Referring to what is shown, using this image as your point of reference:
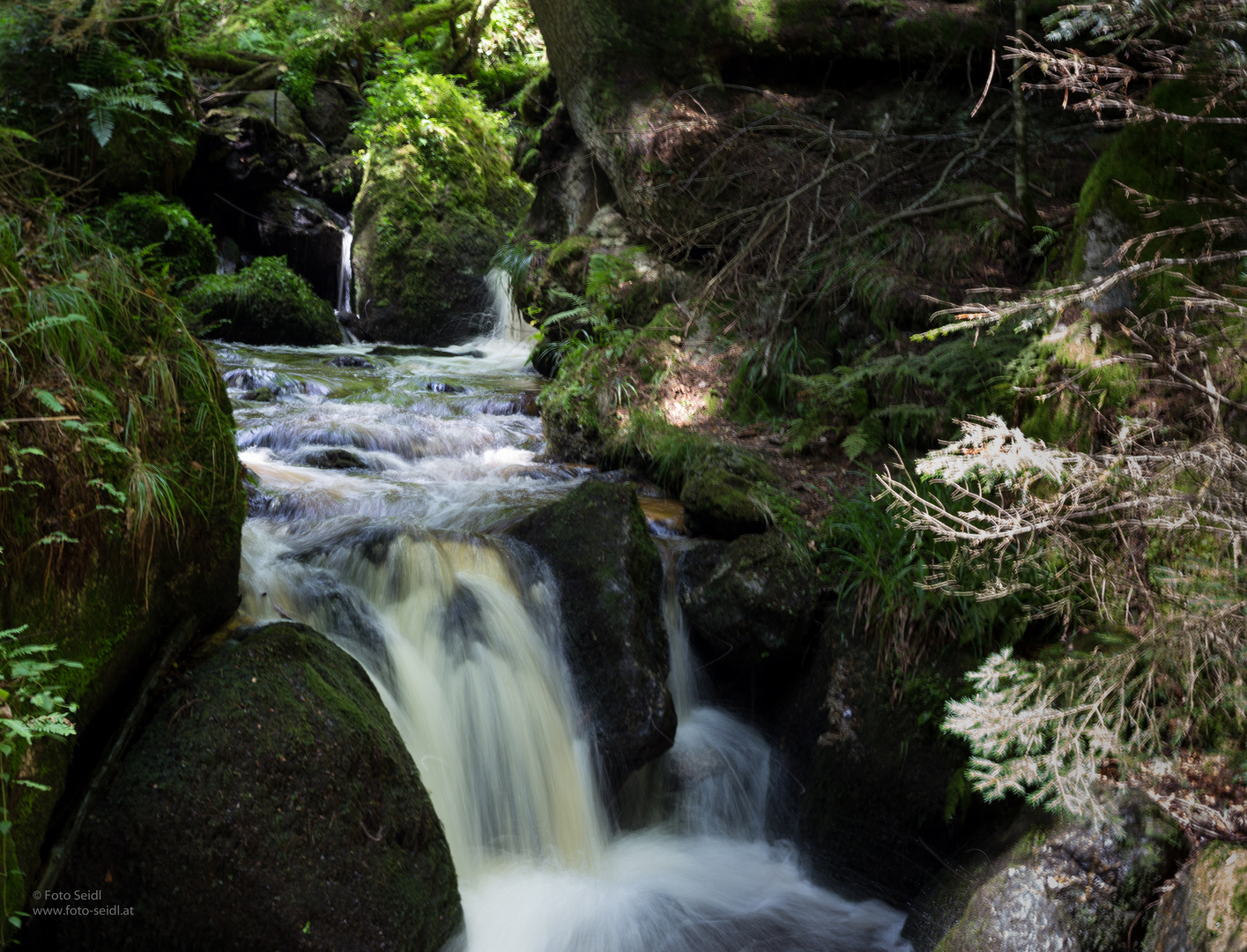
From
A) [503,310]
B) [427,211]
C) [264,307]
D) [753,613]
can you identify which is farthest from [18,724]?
[427,211]

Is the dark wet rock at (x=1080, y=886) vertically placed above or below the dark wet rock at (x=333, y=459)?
below

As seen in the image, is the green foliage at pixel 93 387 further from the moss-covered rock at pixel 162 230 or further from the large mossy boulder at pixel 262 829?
the moss-covered rock at pixel 162 230

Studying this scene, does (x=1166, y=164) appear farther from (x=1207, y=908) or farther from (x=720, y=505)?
(x=1207, y=908)

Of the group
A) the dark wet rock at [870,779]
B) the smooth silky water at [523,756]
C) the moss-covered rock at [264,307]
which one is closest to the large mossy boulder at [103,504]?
the smooth silky water at [523,756]

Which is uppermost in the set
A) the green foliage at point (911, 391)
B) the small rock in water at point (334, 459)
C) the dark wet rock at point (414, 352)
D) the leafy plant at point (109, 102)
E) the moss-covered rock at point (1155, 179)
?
the leafy plant at point (109, 102)

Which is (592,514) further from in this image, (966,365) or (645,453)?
(966,365)

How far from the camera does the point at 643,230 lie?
8734 millimetres

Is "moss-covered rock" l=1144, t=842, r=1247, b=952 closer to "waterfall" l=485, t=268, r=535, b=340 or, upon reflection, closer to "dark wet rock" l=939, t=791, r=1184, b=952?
"dark wet rock" l=939, t=791, r=1184, b=952

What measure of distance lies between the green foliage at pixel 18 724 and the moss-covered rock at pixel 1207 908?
11.4 feet

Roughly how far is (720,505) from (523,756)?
6.71 feet

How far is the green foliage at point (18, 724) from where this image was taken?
222cm

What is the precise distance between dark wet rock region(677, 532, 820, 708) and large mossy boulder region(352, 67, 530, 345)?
8702mm

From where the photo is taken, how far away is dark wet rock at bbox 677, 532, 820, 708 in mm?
4582

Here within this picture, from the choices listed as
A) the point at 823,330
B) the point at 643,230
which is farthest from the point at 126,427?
the point at 643,230
